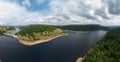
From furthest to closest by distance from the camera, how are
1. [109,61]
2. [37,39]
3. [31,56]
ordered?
[37,39] → [31,56] → [109,61]

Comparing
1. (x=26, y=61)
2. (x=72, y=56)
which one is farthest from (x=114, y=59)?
(x=26, y=61)

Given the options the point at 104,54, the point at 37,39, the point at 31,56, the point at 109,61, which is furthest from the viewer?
the point at 37,39

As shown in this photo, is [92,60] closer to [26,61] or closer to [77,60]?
[77,60]

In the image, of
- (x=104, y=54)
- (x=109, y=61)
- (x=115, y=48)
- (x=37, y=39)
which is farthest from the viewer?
(x=37, y=39)

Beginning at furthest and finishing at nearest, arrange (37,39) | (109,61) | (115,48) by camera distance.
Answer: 1. (37,39)
2. (115,48)
3. (109,61)

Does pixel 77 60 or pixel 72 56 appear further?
pixel 72 56

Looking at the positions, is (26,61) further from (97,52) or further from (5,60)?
(97,52)

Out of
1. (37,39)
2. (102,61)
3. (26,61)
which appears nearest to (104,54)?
(102,61)

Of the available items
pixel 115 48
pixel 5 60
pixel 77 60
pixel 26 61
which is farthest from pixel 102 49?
pixel 5 60
